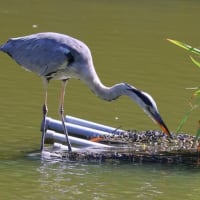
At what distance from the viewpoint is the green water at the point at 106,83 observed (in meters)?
9.97

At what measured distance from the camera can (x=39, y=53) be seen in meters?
11.6

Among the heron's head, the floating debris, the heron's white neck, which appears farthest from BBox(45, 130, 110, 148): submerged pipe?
the heron's head

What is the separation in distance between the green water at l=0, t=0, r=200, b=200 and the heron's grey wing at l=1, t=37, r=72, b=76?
1.00 meters

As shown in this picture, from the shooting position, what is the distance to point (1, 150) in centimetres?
1124

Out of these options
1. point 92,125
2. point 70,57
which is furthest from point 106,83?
point 70,57

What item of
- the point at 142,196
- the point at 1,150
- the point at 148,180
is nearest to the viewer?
the point at 142,196

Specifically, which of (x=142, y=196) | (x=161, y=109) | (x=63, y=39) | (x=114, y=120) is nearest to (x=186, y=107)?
(x=161, y=109)

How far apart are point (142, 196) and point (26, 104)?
4.50 m

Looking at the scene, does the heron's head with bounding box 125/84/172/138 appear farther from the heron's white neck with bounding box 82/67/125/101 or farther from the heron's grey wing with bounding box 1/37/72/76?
the heron's grey wing with bounding box 1/37/72/76

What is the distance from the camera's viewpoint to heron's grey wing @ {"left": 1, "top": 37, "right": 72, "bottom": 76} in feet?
37.5

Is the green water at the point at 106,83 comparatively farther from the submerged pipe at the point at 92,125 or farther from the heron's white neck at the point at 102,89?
the heron's white neck at the point at 102,89

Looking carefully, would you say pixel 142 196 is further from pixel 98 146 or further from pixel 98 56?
pixel 98 56

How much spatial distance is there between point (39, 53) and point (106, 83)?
4.36 meters

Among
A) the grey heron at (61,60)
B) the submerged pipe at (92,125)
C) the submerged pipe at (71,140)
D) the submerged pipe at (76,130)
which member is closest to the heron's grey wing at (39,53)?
the grey heron at (61,60)
